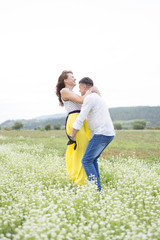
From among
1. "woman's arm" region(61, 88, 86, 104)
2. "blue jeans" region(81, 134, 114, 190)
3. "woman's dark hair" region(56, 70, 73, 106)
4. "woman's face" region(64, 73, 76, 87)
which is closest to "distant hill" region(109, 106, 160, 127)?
"woman's dark hair" region(56, 70, 73, 106)

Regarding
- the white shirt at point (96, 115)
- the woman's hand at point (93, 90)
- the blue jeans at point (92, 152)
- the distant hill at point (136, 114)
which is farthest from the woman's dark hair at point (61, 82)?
the distant hill at point (136, 114)

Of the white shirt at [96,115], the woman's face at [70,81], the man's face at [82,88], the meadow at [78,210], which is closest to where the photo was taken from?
the meadow at [78,210]

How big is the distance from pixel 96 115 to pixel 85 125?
860mm

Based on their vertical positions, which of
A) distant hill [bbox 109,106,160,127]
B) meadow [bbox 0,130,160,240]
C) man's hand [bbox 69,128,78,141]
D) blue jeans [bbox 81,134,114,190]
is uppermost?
man's hand [bbox 69,128,78,141]

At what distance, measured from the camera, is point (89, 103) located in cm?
529

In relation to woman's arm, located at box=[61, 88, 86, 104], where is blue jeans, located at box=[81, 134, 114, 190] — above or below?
below

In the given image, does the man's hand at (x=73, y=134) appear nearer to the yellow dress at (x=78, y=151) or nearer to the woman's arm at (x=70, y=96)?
the yellow dress at (x=78, y=151)

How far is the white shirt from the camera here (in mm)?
5309

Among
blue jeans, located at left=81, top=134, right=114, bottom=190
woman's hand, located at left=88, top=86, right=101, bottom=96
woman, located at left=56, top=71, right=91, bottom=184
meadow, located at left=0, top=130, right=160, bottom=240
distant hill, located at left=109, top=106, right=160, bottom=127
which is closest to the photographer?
meadow, located at left=0, top=130, right=160, bottom=240

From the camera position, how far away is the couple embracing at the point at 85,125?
5402 millimetres

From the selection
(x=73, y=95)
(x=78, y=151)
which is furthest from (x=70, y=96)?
(x=78, y=151)

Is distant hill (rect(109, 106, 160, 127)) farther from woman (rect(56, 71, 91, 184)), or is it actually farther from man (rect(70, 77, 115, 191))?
man (rect(70, 77, 115, 191))

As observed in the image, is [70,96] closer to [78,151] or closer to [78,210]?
[78,151]

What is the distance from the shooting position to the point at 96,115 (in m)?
5.45
